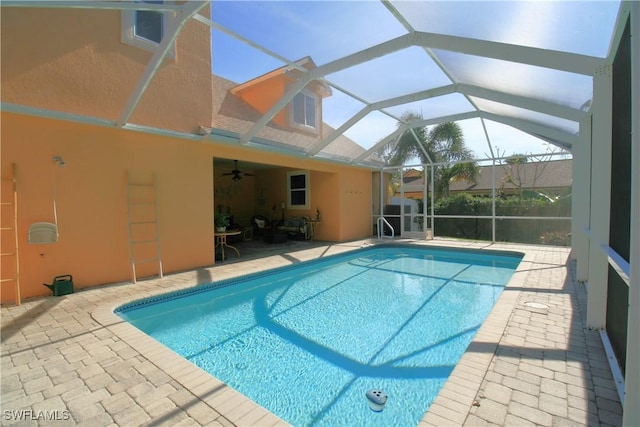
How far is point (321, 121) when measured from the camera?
40.9 feet

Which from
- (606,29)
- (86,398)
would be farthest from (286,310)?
(606,29)

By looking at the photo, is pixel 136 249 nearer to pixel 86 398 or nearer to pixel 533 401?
pixel 86 398

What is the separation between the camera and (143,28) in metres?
6.68

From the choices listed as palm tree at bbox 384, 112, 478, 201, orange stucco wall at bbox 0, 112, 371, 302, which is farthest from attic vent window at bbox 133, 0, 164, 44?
palm tree at bbox 384, 112, 478, 201

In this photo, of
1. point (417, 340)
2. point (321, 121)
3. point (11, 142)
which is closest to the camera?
point (417, 340)

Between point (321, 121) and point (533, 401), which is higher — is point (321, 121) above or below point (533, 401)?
above

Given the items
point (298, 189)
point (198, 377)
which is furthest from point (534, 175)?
point (198, 377)

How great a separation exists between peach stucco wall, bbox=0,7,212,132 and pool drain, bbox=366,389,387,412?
6.64 metres

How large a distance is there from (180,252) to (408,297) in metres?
5.22

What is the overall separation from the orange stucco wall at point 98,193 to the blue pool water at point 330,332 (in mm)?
1571

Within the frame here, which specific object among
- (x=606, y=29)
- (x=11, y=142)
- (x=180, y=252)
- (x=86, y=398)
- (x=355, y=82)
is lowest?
(x=86, y=398)

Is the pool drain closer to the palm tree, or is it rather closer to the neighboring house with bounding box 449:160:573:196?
the neighboring house with bounding box 449:160:573:196

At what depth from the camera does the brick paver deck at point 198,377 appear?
2.30 metres

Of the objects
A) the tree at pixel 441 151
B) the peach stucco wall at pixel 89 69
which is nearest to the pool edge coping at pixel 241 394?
the peach stucco wall at pixel 89 69
